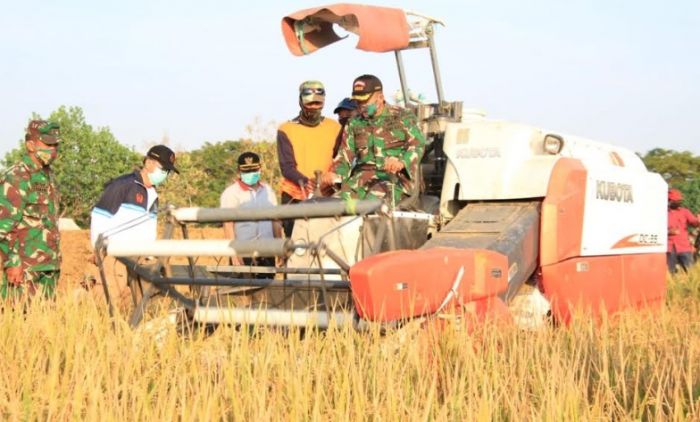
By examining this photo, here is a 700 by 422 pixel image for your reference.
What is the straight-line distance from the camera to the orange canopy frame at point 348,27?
6.61 metres

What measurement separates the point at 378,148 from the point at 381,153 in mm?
43

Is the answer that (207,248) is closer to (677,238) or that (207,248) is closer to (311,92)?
(311,92)

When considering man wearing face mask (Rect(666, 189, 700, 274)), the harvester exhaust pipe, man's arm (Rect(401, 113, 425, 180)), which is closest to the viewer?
the harvester exhaust pipe

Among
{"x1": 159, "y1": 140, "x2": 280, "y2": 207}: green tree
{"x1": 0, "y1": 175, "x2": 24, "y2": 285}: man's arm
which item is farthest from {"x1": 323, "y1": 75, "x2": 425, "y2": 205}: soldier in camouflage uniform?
{"x1": 159, "y1": 140, "x2": 280, "y2": 207}: green tree

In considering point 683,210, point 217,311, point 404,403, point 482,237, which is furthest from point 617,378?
point 683,210

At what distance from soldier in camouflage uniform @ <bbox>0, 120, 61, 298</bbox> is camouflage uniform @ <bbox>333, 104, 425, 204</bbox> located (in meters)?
2.21

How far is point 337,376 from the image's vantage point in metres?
4.05

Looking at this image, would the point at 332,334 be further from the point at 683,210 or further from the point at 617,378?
the point at 683,210

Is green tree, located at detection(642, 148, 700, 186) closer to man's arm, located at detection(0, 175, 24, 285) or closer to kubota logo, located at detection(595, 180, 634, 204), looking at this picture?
kubota logo, located at detection(595, 180, 634, 204)

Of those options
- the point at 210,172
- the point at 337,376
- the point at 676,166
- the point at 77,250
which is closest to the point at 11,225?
the point at 337,376

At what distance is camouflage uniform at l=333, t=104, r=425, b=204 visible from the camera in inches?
255

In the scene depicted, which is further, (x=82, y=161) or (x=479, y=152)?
(x=82, y=161)

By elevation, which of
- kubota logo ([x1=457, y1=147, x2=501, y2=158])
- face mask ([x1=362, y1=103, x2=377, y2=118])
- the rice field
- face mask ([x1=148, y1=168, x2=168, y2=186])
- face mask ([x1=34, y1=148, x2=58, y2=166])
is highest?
face mask ([x1=362, y1=103, x2=377, y2=118])

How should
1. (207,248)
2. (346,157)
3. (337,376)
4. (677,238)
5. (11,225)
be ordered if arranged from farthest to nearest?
1. (677,238)
2. (346,157)
3. (11,225)
4. (207,248)
5. (337,376)
